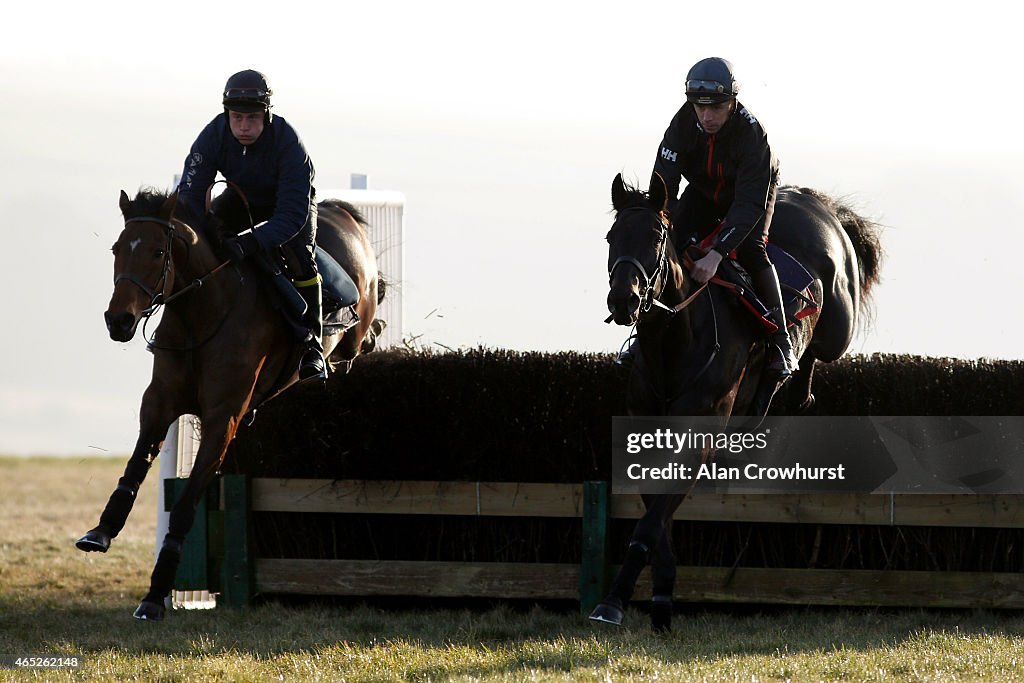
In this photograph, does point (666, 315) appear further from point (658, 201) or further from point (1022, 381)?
point (1022, 381)

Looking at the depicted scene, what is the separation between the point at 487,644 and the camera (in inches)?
304

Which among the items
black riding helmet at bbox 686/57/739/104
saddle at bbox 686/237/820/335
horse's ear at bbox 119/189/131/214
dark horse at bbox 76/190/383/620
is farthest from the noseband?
horse's ear at bbox 119/189/131/214

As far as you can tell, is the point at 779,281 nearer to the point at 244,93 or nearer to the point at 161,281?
the point at 244,93

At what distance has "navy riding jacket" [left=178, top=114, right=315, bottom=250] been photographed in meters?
8.47

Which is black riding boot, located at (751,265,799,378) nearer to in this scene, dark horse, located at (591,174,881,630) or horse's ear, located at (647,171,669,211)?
dark horse, located at (591,174,881,630)

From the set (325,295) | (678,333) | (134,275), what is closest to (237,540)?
(325,295)

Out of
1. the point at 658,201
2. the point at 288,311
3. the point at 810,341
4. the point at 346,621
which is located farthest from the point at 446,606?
the point at 658,201

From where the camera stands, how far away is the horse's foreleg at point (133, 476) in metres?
7.29

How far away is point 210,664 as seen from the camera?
6.86 metres

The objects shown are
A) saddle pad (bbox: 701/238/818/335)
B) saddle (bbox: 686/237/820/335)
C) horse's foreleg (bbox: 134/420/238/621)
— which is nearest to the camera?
horse's foreleg (bbox: 134/420/238/621)

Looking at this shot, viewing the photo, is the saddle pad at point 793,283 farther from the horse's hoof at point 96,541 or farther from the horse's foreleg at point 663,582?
the horse's hoof at point 96,541

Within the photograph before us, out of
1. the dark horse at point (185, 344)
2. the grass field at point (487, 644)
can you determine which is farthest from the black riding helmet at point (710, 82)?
the grass field at point (487, 644)

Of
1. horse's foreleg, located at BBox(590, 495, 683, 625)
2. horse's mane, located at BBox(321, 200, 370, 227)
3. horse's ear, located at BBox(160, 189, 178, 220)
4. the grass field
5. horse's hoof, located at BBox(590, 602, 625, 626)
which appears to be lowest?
the grass field

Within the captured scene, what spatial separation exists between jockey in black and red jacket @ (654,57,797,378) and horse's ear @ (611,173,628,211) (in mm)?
656
